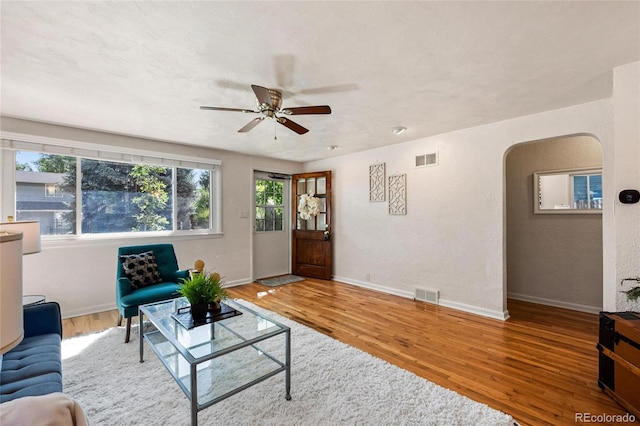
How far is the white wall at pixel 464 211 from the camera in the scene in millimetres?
2143

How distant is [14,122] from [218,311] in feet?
11.2

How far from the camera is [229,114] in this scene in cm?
310

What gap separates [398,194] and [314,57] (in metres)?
2.90

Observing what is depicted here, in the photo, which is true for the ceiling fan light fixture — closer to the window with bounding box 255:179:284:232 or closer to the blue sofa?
the window with bounding box 255:179:284:232

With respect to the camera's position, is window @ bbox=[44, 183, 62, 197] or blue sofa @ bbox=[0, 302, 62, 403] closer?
blue sofa @ bbox=[0, 302, 62, 403]

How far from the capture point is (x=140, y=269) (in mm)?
3148

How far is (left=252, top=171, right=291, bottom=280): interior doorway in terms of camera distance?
5582 mm

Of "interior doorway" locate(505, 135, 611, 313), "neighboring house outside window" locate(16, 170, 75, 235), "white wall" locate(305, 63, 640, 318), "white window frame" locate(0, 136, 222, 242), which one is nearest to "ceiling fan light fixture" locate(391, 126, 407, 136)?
"white wall" locate(305, 63, 640, 318)

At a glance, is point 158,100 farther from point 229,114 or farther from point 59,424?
point 59,424

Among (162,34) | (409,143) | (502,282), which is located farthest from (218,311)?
(409,143)

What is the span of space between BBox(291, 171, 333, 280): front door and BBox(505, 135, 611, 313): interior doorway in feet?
9.95

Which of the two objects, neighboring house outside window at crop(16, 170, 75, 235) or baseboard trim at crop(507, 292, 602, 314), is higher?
neighboring house outside window at crop(16, 170, 75, 235)

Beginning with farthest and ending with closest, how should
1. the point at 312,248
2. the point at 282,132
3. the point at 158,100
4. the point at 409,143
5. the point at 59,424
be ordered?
the point at 312,248, the point at 409,143, the point at 282,132, the point at 158,100, the point at 59,424

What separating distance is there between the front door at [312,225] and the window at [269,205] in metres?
0.32
